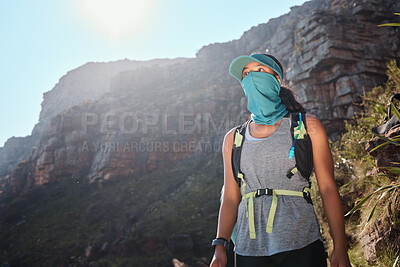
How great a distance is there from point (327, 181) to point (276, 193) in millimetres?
276

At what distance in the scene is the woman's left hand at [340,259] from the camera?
3.67 feet

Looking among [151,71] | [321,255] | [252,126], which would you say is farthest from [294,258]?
[151,71]

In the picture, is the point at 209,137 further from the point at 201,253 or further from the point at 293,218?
the point at 293,218

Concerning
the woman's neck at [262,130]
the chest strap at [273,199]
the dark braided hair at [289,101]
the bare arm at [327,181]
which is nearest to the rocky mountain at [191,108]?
the dark braided hair at [289,101]

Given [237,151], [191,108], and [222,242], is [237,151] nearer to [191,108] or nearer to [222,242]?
[222,242]

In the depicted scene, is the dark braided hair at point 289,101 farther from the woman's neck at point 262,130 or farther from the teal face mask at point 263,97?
the woman's neck at point 262,130

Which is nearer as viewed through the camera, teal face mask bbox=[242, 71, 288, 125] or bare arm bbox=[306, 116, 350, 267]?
bare arm bbox=[306, 116, 350, 267]

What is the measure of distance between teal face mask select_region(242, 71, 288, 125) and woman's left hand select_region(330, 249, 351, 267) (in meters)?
0.78

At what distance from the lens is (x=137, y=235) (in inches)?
777

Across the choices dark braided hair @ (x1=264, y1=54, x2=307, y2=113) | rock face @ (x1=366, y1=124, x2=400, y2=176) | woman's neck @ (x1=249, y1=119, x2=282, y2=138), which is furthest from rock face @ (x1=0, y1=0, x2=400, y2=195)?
woman's neck @ (x1=249, y1=119, x2=282, y2=138)

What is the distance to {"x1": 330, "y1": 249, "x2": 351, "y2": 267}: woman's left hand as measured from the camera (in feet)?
3.67

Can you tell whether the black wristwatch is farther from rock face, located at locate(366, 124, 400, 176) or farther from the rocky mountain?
the rocky mountain

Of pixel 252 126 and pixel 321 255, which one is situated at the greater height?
pixel 252 126

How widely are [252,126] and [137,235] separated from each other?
20.7 m
